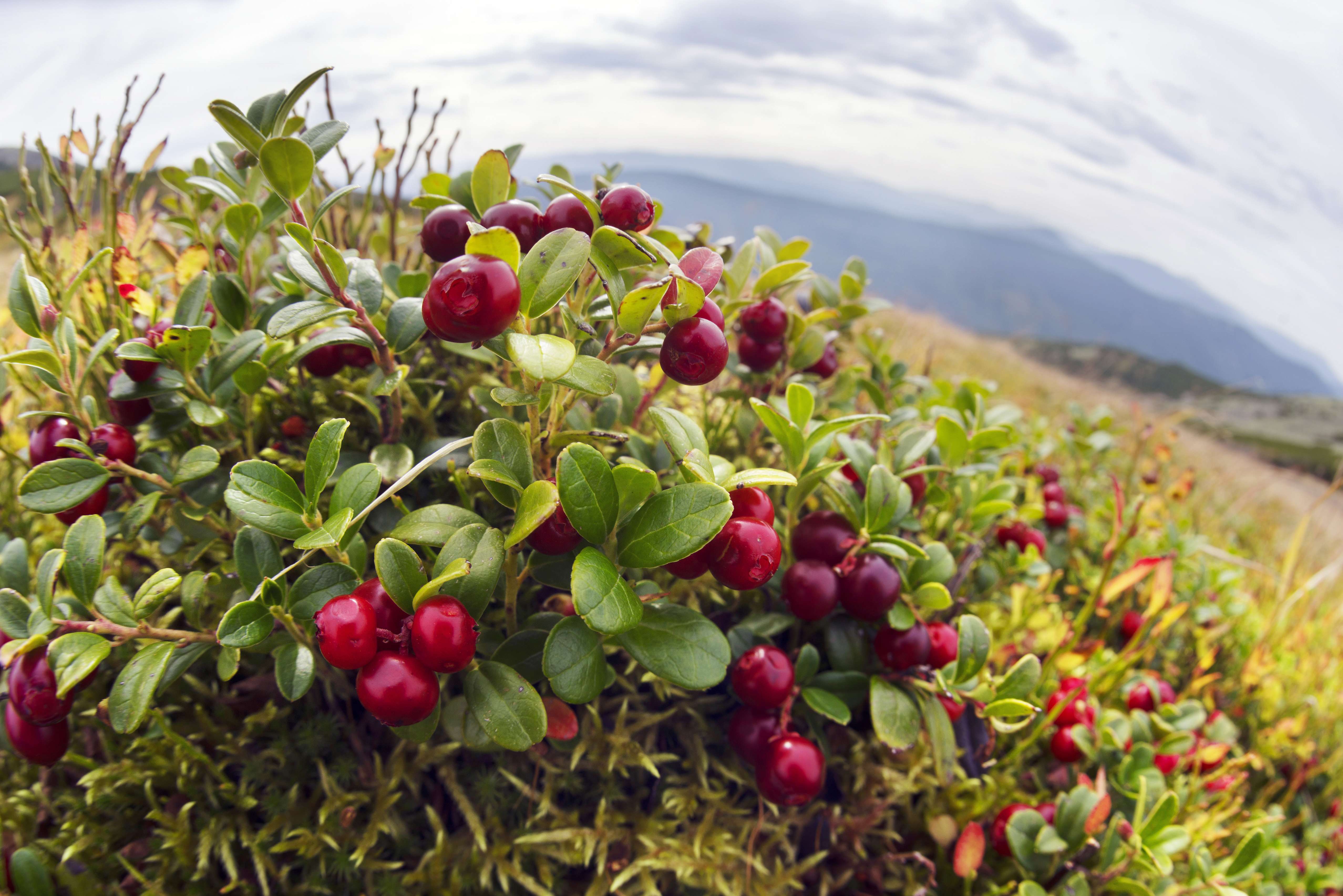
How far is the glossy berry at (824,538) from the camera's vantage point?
1.24m

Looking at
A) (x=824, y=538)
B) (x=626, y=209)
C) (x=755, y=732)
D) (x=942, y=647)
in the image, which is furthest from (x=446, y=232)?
(x=942, y=647)

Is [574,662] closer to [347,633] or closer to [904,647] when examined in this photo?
[347,633]

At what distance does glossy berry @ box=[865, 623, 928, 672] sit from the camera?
1248mm

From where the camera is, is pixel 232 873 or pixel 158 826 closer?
pixel 232 873

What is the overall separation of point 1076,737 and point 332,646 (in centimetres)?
155

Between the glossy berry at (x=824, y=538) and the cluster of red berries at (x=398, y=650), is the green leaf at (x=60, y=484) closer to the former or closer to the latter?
the cluster of red berries at (x=398, y=650)

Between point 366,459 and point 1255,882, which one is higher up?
point 366,459

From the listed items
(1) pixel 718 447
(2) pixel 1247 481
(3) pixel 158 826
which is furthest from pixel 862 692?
(2) pixel 1247 481

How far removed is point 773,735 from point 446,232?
A: 102cm

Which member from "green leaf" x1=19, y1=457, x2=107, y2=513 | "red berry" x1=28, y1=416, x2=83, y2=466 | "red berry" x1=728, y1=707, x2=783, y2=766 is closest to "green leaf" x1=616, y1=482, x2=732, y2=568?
"red berry" x1=728, y1=707, x2=783, y2=766

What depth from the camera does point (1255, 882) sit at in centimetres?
154

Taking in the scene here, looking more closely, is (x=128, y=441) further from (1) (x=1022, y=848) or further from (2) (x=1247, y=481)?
(2) (x=1247, y=481)

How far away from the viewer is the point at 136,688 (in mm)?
874

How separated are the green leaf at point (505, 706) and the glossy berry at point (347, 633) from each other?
0.16 meters
